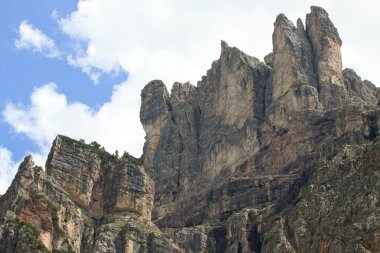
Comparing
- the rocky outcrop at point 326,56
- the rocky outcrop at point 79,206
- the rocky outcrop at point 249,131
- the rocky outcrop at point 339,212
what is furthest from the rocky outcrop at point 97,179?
the rocky outcrop at point 326,56

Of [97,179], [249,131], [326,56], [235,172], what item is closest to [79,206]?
[97,179]

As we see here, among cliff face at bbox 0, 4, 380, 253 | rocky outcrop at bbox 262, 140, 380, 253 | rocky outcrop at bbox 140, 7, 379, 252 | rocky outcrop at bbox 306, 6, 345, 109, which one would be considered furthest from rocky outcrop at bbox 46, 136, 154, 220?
rocky outcrop at bbox 306, 6, 345, 109

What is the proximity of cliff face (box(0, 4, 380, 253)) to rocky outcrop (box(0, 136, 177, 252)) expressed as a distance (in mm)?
173

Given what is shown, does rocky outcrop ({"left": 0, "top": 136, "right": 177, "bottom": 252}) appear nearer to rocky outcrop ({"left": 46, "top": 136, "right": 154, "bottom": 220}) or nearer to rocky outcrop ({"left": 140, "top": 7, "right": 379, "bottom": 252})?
rocky outcrop ({"left": 46, "top": 136, "right": 154, "bottom": 220})

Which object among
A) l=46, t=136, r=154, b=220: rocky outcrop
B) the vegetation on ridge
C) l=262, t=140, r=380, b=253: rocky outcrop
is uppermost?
the vegetation on ridge

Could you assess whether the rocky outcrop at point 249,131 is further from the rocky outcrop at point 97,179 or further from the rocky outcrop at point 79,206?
the rocky outcrop at point 79,206

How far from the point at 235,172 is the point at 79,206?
4488cm

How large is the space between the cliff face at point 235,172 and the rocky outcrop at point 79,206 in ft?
0.57

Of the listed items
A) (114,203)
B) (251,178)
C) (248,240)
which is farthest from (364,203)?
Answer: (251,178)

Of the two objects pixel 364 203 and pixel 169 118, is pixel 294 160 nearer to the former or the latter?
pixel 169 118

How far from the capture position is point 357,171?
98.6m

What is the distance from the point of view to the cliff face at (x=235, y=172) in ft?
318

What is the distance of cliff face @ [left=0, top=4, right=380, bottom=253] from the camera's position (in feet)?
318

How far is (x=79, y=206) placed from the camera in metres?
118
